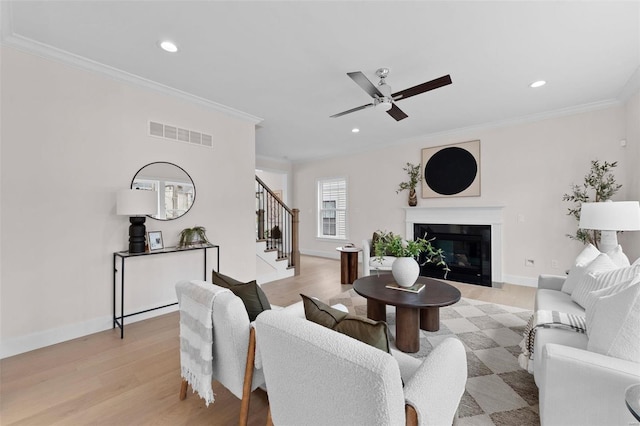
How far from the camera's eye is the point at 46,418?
168 centimetres

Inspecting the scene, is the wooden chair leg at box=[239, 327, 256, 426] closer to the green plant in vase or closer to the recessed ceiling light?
the green plant in vase

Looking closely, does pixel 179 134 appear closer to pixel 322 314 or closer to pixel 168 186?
pixel 168 186

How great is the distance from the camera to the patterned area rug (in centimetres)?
169

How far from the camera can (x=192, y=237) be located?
3.55 metres

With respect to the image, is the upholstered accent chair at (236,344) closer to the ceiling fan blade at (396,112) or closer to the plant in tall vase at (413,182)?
the ceiling fan blade at (396,112)

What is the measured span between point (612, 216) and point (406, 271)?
213 centimetres

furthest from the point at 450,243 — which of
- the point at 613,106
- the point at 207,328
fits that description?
the point at 207,328

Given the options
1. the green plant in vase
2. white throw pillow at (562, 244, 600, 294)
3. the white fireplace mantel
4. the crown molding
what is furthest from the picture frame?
the white fireplace mantel

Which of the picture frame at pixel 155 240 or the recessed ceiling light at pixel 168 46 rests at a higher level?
the recessed ceiling light at pixel 168 46

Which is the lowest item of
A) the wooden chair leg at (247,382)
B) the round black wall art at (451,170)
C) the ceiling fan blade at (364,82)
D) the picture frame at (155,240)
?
the wooden chair leg at (247,382)

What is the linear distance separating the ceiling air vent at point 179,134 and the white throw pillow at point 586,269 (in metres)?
4.28

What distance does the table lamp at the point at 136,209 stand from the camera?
2732 mm

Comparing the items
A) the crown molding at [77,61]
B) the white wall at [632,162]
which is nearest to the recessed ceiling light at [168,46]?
the crown molding at [77,61]

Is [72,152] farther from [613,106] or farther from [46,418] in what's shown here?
[613,106]
